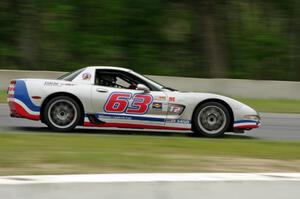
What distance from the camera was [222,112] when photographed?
37.2ft

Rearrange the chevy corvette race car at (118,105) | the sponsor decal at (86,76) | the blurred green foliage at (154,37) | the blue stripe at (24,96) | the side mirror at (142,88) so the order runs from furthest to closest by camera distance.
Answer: the blurred green foliage at (154,37) → the sponsor decal at (86,76) → the side mirror at (142,88) → the chevy corvette race car at (118,105) → the blue stripe at (24,96)

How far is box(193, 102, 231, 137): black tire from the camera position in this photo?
1134cm

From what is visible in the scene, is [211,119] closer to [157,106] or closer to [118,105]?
[157,106]

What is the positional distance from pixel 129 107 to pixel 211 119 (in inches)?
57.6

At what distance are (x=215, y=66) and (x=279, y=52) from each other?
3.02 meters

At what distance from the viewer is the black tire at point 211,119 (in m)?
11.3

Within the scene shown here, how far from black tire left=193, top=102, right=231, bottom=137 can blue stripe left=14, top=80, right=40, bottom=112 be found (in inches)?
108

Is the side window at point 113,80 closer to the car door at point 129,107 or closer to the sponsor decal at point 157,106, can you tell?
the car door at point 129,107

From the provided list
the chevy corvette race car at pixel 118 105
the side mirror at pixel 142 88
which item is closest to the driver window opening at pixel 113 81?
the chevy corvette race car at pixel 118 105

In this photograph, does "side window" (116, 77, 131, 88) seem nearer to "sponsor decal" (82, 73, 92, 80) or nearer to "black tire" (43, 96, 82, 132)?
"sponsor decal" (82, 73, 92, 80)

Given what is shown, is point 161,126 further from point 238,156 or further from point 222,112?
point 238,156

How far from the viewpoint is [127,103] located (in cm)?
1116

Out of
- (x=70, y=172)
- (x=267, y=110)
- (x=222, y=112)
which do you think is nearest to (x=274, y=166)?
(x=70, y=172)

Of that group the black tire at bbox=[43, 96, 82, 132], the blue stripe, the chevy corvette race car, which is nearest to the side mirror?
the chevy corvette race car
